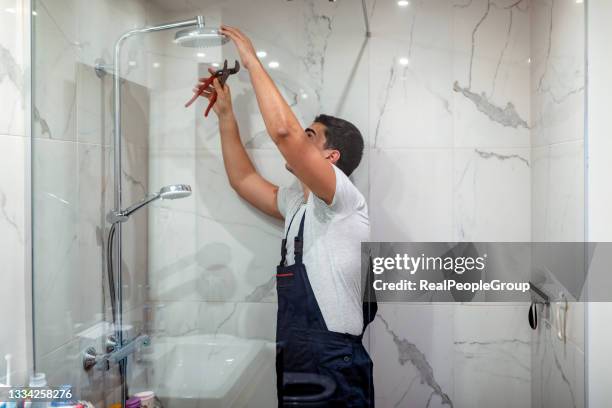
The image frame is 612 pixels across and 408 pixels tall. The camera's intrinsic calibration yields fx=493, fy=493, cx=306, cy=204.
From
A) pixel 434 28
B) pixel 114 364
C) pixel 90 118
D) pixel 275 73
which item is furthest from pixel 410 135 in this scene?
pixel 114 364

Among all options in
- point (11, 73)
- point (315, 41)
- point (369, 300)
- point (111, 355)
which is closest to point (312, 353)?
point (369, 300)

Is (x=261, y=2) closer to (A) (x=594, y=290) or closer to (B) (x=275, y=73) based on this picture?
(B) (x=275, y=73)

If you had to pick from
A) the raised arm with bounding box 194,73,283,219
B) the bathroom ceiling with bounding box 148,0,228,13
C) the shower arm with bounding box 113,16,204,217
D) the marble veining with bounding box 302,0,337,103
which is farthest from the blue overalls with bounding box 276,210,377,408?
the bathroom ceiling with bounding box 148,0,228,13

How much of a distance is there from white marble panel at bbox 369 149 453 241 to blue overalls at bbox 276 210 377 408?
0.18 metres

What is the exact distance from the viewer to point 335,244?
1.19 metres

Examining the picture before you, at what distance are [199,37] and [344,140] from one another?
0.44 meters

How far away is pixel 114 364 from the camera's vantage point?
1.28m

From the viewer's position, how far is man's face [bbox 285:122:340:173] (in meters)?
1.20

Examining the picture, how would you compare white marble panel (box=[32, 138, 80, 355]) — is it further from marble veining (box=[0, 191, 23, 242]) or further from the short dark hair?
the short dark hair

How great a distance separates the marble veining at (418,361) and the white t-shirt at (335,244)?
103 millimetres

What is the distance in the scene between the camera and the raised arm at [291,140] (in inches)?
46.4

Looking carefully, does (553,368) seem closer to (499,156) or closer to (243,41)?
(499,156)

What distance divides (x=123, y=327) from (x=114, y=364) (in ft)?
0.32

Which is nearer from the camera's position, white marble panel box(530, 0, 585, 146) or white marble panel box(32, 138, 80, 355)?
white marble panel box(530, 0, 585, 146)
